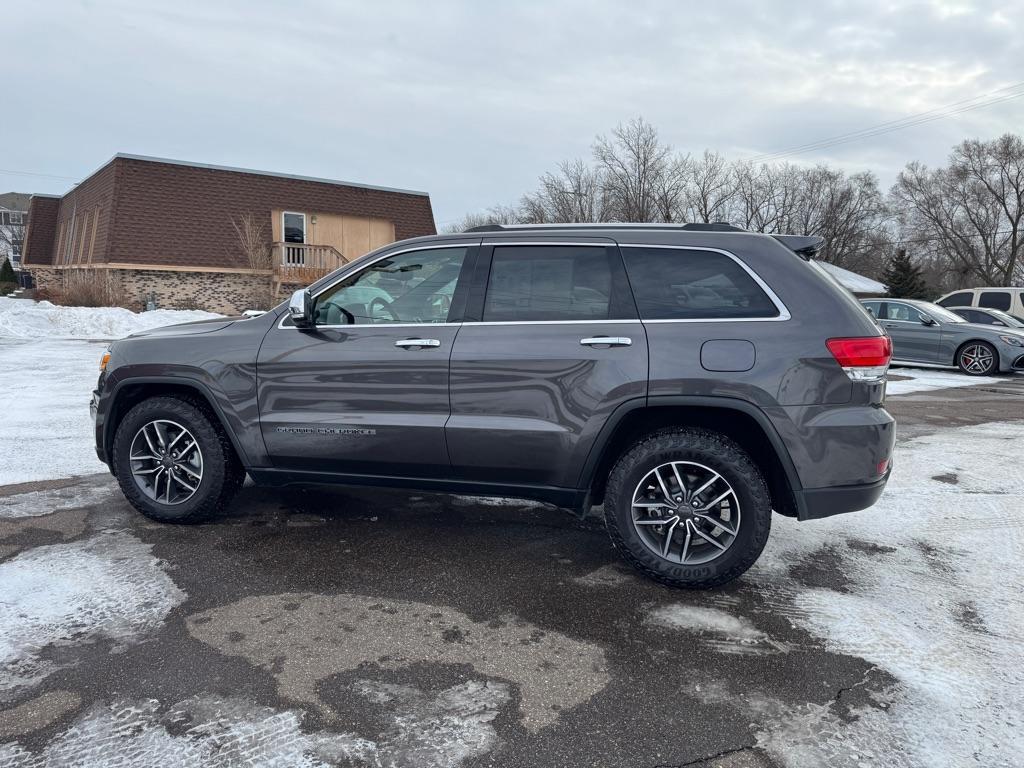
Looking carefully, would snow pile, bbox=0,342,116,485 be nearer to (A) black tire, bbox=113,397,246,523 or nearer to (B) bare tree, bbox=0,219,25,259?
(A) black tire, bbox=113,397,246,523

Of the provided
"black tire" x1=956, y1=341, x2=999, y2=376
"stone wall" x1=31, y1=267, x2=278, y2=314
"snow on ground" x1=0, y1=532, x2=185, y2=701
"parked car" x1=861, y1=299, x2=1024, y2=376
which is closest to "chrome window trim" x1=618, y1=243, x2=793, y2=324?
"snow on ground" x1=0, y1=532, x2=185, y2=701

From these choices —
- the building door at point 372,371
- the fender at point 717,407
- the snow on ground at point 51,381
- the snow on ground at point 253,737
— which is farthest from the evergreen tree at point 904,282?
the snow on ground at point 253,737

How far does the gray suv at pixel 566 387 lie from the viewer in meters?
3.48

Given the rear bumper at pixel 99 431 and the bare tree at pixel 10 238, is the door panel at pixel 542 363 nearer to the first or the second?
the rear bumper at pixel 99 431

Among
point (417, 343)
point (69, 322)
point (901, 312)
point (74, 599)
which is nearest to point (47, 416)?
point (74, 599)

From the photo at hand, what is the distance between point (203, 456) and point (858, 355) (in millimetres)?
3794

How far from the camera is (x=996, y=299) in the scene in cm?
1892

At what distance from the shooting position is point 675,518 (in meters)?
3.62

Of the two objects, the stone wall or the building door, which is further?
the stone wall

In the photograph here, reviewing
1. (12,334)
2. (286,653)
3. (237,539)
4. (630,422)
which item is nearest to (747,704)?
(630,422)

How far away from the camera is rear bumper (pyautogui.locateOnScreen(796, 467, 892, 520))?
11.4 ft

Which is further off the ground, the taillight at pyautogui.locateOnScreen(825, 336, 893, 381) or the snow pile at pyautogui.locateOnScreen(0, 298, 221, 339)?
the taillight at pyautogui.locateOnScreen(825, 336, 893, 381)

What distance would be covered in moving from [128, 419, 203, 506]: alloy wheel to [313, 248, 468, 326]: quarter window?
4.03ft

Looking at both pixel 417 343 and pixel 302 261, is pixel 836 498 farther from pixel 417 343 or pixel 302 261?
pixel 302 261
